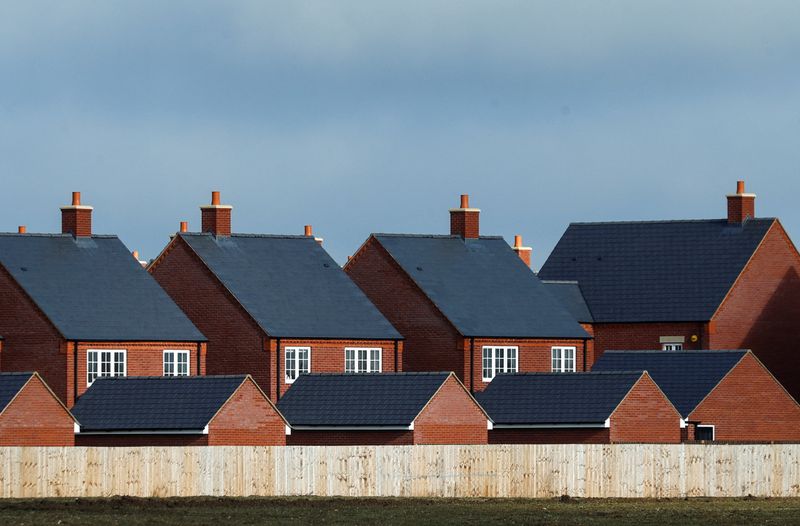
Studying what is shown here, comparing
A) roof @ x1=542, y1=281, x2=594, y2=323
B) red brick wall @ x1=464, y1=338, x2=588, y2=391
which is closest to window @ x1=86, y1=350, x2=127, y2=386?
red brick wall @ x1=464, y1=338, x2=588, y2=391

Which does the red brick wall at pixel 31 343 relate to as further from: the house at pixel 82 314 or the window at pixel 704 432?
the window at pixel 704 432

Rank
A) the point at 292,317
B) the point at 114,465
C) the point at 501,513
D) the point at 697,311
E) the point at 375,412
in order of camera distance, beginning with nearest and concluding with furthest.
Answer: the point at 501,513
the point at 114,465
the point at 375,412
the point at 292,317
the point at 697,311

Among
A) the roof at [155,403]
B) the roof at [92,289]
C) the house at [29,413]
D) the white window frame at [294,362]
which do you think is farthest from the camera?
the white window frame at [294,362]

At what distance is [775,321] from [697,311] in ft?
12.5

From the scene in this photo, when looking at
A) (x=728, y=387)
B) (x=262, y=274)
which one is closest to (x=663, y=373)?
(x=728, y=387)

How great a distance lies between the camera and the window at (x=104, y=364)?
82956 mm

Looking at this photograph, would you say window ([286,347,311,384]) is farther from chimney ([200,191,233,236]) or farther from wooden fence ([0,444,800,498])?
wooden fence ([0,444,800,498])

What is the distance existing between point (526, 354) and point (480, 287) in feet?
12.8

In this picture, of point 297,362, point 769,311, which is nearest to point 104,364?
point 297,362

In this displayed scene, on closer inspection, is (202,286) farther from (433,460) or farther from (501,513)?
(501,513)

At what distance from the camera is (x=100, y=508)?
6153 centimetres

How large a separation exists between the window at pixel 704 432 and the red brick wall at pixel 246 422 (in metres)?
17.8

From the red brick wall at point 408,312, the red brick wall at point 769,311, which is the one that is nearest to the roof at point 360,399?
the red brick wall at point 408,312

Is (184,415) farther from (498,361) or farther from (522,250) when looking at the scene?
(522,250)
